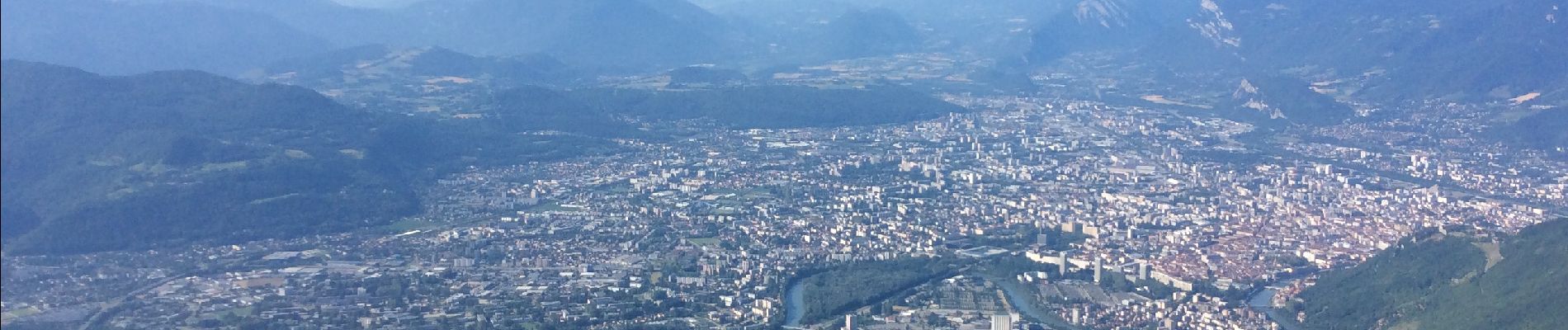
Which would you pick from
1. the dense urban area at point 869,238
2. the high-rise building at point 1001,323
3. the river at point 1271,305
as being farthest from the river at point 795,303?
the river at point 1271,305

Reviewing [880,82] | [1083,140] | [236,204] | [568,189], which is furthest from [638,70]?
[236,204]

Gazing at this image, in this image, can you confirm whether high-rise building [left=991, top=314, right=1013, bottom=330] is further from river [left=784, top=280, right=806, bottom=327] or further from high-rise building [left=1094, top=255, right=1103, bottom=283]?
high-rise building [left=1094, top=255, right=1103, bottom=283]

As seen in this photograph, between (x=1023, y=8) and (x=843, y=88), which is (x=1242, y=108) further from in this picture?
(x=1023, y=8)

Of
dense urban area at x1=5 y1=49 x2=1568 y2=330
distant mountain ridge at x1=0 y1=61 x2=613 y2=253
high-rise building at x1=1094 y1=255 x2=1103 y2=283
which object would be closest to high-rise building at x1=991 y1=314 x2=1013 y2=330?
dense urban area at x1=5 y1=49 x2=1568 y2=330

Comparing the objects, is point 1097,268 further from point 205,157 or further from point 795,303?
point 205,157

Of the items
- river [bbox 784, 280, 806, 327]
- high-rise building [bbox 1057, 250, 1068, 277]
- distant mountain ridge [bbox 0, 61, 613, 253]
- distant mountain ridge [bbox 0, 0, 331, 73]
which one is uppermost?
distant mountain ridge [bbox 0, 0, 331, 73]

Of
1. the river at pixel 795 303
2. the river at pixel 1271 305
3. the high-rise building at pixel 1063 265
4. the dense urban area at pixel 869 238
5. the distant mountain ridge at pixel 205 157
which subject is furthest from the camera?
the distant mountain ridge at pixel 205 157

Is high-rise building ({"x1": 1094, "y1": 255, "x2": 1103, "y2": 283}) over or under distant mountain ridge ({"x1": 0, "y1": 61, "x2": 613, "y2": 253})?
under

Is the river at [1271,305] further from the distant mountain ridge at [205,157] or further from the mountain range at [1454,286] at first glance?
the distant mountain ridge at [205,157]

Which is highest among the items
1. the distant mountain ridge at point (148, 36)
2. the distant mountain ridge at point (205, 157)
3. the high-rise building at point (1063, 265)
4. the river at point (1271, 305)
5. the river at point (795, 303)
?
the distant mountain ridge at point (148, 36)

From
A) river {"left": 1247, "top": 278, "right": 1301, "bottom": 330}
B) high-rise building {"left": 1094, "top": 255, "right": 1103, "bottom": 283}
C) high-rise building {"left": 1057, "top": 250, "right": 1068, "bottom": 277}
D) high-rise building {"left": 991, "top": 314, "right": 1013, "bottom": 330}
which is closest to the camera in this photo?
high-rise building {"left": 991, "top": 314, "right": 1013, "bottom": 330}

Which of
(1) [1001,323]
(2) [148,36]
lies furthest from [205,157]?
(2) [148,36]
